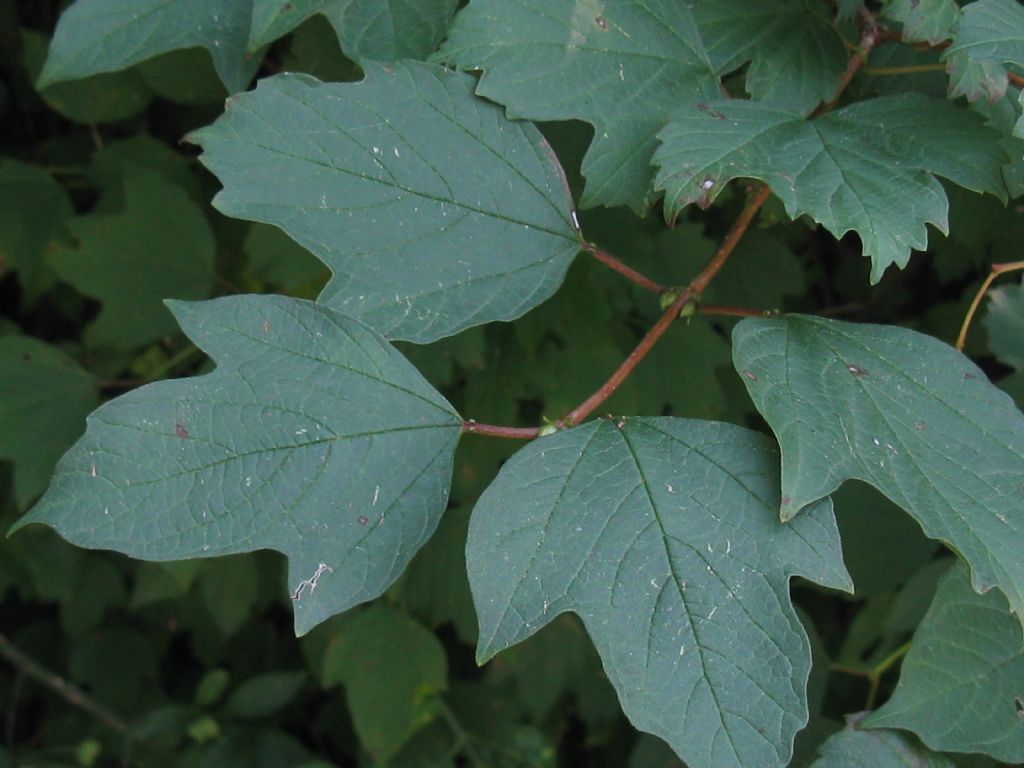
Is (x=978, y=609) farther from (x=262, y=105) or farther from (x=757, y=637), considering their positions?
(x=262, y=105)

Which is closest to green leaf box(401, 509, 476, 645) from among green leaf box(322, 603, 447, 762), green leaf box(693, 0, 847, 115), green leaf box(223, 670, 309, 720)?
green leaf box(322, 603, 447, 762)

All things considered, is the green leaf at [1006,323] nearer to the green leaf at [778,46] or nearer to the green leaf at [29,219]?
the green leaf at [778,46]

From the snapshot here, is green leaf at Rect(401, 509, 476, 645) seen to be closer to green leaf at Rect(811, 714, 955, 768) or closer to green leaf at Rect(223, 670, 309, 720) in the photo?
green leaf at Rect(223, 670, 309, 720)

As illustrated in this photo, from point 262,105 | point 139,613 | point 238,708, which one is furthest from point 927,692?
point 139,613

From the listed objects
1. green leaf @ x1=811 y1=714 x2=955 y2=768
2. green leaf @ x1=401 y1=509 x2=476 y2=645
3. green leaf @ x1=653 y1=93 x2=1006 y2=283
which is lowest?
green leaf @ x1=401 y1=509 x2=476 y2=645

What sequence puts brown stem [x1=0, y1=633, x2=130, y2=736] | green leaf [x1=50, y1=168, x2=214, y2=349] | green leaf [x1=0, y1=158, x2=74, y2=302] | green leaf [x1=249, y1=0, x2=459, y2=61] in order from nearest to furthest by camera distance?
green leaf [x1=249, y1=0, x2=459, y2=61] → green leaf [x1=50, y1=168, x2=214, y2=349] → green leaf [x1=0, y1=158, x2=74, y2=302] → brown stem [x1=0, y1=633, x2=130, y2=736]

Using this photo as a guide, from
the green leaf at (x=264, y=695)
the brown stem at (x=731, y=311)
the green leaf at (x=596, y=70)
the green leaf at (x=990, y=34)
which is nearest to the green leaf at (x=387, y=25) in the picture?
the green leaf at (x=596, y=70)
